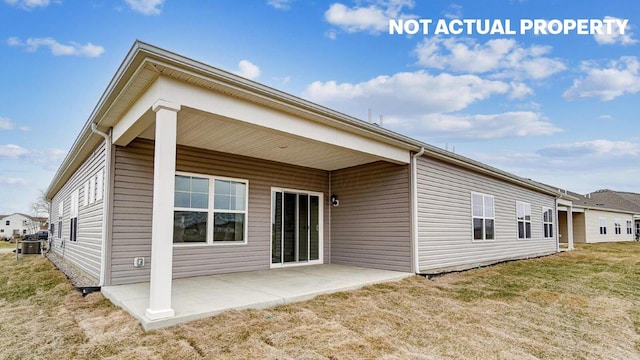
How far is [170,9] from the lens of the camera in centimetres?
753

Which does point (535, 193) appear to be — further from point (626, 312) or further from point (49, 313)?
point (49, 313)

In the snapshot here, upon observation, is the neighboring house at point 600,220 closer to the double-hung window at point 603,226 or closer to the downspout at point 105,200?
the double-hung window at point 603,226

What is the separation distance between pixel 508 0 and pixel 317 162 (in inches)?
216

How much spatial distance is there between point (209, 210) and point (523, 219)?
33.3 ft

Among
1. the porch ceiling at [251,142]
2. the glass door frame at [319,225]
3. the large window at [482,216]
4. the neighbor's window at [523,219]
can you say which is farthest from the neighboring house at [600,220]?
the porch ceiling at [251,142]

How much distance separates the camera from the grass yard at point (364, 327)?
322 cm

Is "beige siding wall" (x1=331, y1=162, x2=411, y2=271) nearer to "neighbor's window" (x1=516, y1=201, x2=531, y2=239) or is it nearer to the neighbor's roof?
the neighbor's roof

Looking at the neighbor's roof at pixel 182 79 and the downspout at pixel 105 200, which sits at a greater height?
the neighbor's roof at pixel 182 79

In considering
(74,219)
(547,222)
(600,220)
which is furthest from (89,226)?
(600,220)

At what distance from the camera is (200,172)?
6793mm

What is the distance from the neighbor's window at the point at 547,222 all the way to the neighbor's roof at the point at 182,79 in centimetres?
933

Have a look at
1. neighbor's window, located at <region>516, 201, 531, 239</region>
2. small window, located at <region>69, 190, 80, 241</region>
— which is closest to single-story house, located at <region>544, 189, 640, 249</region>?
neighbor's window, located at <region>516, 201, 531, 239</region>

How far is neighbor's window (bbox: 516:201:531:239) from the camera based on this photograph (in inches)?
456

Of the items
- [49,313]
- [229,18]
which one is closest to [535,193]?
[229,18]
